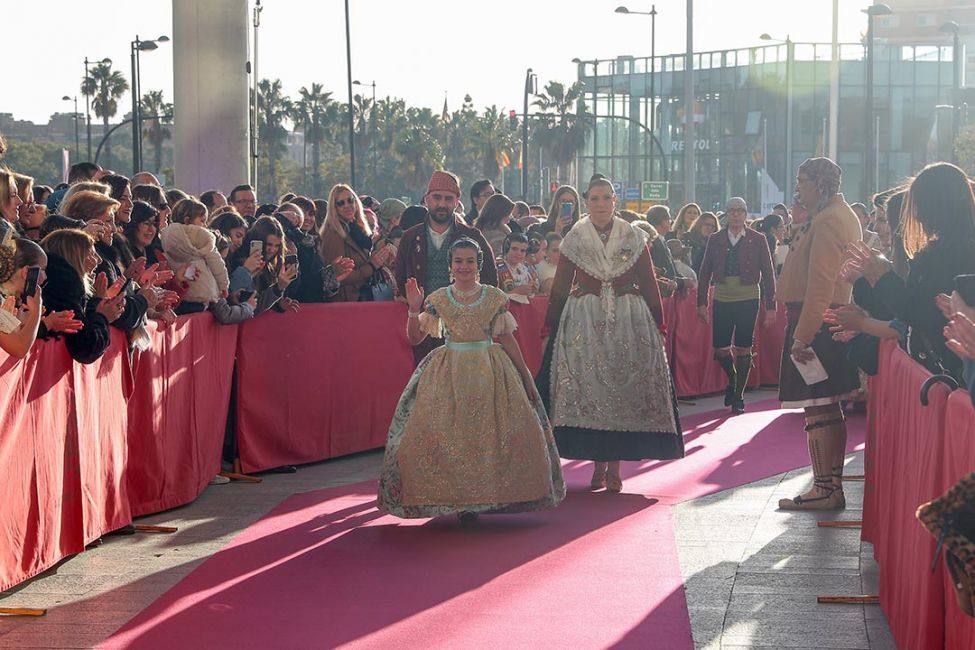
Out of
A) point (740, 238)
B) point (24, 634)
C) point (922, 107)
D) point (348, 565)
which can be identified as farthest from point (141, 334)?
point (922, 107)

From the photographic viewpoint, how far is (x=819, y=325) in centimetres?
866

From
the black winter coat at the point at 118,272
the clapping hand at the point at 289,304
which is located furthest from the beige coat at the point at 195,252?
the black winter coat at the point at 118,272

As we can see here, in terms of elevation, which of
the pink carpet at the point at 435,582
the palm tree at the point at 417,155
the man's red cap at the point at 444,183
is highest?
the palm tree at the point at 417,155

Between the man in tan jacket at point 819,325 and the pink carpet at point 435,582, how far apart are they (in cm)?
96

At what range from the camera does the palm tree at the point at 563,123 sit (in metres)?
92.1

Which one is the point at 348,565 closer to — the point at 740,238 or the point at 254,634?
the point at 254,634

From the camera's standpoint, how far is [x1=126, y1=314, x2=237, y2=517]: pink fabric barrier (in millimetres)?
8594

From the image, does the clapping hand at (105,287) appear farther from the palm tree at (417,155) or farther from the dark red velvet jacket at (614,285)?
the palm tree at (417,155)

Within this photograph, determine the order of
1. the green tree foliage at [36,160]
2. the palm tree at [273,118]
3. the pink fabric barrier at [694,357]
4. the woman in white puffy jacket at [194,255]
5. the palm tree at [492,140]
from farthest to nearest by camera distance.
→ 1. the palm tree at [492,140]
2. the green tree foliage at [36,160]
3. the palm tree at [273,118]
4. the pink fabric barrier at [694,357]
5. the woman in white puffy jacket at [194,255]

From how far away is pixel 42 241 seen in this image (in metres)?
7.07

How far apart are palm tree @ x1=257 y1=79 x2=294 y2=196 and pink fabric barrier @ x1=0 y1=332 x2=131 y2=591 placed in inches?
3650

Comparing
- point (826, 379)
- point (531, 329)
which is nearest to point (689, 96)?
point (531, 329)

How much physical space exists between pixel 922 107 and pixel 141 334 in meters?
74.7

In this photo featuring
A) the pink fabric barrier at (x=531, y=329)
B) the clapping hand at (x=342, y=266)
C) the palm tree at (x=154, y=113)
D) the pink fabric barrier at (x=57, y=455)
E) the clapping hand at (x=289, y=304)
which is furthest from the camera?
the palm tree at (x=154, y=113)
